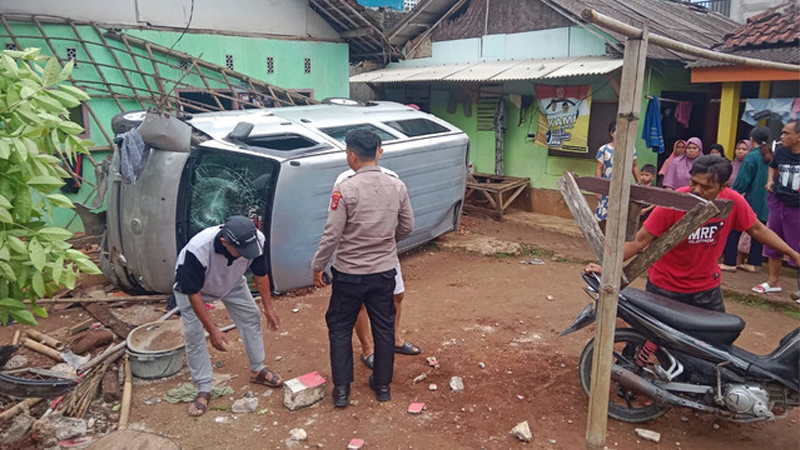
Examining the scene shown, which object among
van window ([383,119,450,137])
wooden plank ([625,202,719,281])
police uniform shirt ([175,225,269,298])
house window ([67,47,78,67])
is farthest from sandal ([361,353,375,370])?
house window ([67,47,78,67])

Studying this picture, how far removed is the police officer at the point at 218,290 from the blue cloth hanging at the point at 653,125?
21.4ft

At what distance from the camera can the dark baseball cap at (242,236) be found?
3.68 meters

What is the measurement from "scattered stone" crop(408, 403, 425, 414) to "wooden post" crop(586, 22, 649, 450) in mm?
1383

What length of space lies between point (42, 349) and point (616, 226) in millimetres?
4710

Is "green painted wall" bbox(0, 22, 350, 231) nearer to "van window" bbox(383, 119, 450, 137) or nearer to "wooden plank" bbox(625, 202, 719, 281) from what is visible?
"van window" bbox(383, 119, 450, 137)

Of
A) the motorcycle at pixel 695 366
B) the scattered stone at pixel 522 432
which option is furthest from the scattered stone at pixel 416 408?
the motorcycle at pixel 695 366

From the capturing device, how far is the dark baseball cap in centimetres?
368

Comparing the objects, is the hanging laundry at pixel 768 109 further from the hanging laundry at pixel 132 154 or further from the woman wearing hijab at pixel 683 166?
the hanging laundry at pixel 132 154

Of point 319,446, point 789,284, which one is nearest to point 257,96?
point 319,446

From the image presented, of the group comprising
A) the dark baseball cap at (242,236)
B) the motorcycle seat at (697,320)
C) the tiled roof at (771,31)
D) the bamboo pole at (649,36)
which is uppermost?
the tiled roof at (771,31)

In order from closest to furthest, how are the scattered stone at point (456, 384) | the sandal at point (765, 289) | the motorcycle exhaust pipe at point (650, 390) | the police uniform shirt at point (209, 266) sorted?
the motorcycle exhaust pipe at point (650, 390) < the police uniform shirt at point (209, 266) < the scattered stone at point (456, 384) < the sandal at point (765, 289)

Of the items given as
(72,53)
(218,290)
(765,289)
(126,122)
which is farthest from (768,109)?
(72,53)

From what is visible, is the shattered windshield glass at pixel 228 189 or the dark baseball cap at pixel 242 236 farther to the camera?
the shattered windshield glass at pixel 228 189

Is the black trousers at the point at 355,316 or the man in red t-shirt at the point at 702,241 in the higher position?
the man in red t-shirt at the point at 702,241
